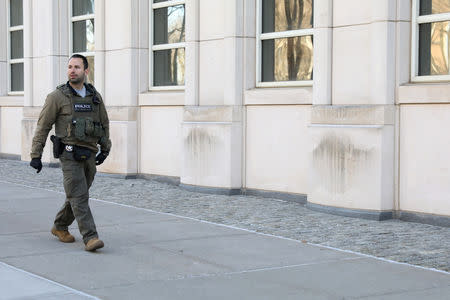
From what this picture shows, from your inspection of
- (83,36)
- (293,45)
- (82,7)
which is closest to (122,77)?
(83,36)

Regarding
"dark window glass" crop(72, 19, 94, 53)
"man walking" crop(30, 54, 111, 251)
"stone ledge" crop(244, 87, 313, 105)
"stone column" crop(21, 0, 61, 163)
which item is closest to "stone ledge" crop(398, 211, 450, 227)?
"stone ledge" crop(244, 87, 313, 105)

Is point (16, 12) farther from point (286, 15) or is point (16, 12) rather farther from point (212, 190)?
point (286, 15)

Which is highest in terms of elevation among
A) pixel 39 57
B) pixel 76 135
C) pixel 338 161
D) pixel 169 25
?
pixel 169 25

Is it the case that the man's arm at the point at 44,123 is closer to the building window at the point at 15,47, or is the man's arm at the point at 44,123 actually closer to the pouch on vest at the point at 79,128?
the pouch on vest at the point at 79,128

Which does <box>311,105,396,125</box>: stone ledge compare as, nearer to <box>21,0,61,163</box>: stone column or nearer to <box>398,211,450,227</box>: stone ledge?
<box>398,211,450,227</box>: stone ledge

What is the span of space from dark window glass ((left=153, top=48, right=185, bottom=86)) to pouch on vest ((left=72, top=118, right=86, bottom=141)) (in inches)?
256

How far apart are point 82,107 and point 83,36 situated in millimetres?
9370

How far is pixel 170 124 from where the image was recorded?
1412cm

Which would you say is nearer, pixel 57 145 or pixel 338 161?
pixel 57 145

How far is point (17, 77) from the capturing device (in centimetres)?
1989

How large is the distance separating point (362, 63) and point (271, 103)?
196cm

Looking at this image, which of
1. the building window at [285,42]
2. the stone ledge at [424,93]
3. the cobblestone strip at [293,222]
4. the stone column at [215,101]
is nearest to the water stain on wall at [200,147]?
the stone column at [215,101]

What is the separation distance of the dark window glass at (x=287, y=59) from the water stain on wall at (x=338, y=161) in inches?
59.4

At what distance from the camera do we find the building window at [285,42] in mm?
11484
